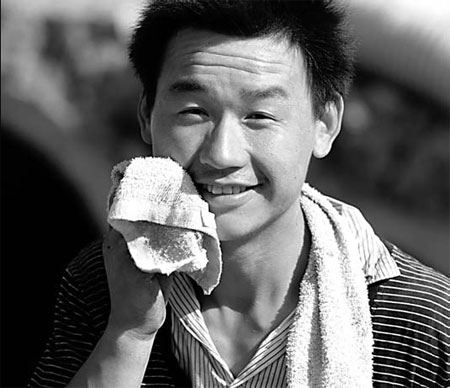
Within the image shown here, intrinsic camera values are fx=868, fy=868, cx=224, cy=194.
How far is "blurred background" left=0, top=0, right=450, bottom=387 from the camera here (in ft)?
9.07

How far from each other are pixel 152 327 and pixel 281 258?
1.08ft

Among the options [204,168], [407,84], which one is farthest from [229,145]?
[407,84]

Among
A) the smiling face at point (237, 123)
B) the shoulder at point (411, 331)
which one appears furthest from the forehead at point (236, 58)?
the shoulder at point (411, 331)

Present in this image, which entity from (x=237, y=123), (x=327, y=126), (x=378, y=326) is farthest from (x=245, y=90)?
(x=378, y=326)

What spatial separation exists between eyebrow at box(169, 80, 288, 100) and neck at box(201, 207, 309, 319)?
30 centimetres

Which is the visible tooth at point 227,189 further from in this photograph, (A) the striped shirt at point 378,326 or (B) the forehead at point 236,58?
(A) the striped shirt at point 378,326

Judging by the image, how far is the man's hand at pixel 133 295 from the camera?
1774mm

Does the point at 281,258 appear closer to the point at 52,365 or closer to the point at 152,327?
the point at 152,327

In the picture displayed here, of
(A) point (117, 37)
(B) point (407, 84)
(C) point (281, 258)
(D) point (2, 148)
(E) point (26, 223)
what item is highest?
(A) point (117, 37)

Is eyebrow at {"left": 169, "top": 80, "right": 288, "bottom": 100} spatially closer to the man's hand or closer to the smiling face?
the smiling face

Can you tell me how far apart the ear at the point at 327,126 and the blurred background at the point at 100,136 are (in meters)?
0.86

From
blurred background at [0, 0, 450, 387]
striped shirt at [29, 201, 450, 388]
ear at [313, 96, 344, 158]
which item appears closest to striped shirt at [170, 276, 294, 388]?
striped shirt at [29, 201, 450, 388]

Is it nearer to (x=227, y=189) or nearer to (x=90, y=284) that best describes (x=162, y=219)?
(x=227, y=189)

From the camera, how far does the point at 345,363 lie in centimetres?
177
